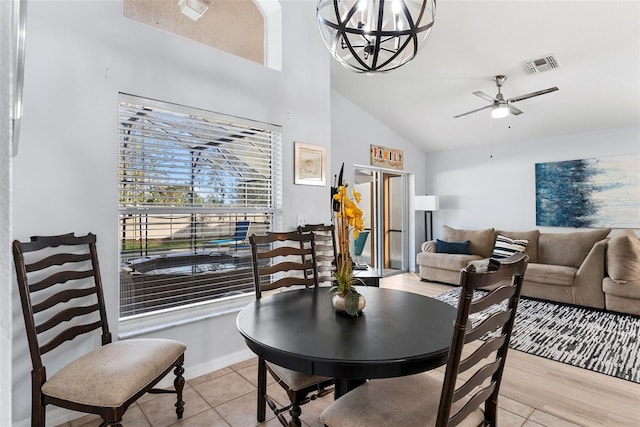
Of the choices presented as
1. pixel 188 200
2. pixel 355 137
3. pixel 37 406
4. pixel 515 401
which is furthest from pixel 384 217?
pixel 37 406

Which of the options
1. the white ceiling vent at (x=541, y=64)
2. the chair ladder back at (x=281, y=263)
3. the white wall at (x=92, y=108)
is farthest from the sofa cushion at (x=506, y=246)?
the white wall at (x=92, y=108)

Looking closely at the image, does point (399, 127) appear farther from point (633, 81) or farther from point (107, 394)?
point (107, 394)

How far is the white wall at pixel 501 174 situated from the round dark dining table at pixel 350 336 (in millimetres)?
4838

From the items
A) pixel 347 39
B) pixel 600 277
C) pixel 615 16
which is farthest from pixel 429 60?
pixel 600 277

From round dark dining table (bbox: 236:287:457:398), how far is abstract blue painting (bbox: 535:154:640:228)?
4.70m

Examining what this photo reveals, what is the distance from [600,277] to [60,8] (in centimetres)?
557

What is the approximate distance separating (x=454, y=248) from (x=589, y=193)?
2.07 metres

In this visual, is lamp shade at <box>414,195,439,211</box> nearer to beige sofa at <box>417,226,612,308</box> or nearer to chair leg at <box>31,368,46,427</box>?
beige sofa at <box>417,226,612,308</box>

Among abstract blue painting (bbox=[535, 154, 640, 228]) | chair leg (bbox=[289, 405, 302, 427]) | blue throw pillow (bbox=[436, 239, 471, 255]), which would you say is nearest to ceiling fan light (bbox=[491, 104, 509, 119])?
abstract blue painting (bbox=[535, 154, 640, 228])

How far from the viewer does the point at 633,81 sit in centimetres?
379

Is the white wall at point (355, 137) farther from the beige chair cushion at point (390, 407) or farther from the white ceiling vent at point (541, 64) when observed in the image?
the beige chair cushion at point (390, 407)

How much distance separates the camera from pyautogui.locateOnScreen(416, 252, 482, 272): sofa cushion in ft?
17.0

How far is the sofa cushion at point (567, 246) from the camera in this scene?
14.9 ft

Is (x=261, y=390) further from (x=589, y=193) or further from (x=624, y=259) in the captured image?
(x=589, y=193)
